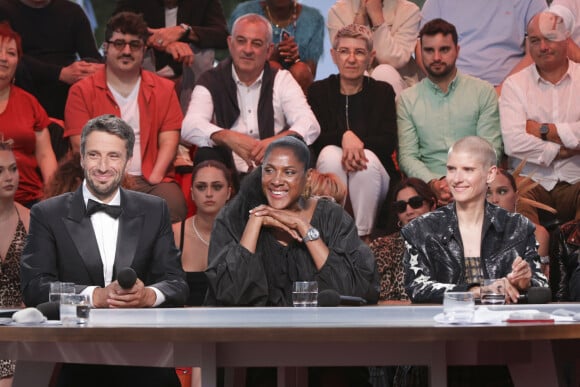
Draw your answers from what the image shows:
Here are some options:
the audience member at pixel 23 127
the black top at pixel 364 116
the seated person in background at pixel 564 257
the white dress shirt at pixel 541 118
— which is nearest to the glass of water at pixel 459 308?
the seated person in background at pixel 564 257

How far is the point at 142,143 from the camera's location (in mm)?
5949

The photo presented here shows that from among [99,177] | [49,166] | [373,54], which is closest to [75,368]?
[99,177]

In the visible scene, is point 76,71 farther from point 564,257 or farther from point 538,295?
point 538,295

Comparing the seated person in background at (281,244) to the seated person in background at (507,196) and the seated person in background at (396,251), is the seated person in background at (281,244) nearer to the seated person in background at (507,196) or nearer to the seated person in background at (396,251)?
the seated person in background at (396,251)

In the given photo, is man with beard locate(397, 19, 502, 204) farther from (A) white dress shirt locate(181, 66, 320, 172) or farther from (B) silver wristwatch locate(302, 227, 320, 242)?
(B) silver wristwatch locate(302, 227, 320, 242)

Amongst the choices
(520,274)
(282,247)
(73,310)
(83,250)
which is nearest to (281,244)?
(282,247)

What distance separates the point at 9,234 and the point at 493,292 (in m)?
2.52

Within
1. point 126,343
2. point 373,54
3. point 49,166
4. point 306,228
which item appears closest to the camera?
point 126,343

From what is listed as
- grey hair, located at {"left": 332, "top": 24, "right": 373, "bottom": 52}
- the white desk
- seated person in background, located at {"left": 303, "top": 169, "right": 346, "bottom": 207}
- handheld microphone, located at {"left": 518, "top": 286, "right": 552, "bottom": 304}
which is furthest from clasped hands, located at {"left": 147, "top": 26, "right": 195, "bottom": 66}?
the white desk

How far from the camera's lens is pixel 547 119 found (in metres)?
6.18

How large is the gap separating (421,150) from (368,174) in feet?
1.45

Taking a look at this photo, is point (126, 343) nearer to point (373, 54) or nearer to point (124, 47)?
point (124, 47)

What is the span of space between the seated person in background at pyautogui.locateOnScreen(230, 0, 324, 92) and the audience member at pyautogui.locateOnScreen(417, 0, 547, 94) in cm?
67

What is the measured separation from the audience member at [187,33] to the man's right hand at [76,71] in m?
0.41
